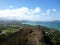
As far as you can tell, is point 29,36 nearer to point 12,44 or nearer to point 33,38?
point 33,38

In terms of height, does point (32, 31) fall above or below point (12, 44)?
above

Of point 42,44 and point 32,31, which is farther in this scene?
point 32,31

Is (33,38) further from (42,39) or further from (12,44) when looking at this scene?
(12,44)

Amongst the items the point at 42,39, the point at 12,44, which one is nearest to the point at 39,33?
the point at 42,39

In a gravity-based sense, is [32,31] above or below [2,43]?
above

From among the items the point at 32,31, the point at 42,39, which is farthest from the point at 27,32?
the point at 42,39

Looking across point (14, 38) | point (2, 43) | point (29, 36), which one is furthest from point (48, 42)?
point (2, 43)
